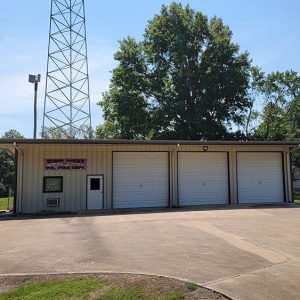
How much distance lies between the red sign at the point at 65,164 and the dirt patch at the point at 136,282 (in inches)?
535

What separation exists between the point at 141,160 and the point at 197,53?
21.0 metres

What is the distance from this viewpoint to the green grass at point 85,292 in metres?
5.79

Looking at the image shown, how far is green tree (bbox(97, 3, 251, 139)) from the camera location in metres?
36.3

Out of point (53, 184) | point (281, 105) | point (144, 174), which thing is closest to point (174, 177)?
point (144, 174)

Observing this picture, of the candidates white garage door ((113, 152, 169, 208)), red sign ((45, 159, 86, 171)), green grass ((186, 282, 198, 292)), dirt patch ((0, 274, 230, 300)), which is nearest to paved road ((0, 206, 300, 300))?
green grass ((186, 282, 198, 292))

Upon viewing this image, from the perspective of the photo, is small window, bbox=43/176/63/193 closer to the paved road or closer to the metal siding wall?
the metal siding wall

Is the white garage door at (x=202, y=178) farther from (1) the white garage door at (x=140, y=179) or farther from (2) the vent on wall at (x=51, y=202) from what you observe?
(2) the vent on wall at (x=51, y=202)

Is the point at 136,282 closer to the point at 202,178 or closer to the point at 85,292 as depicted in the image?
the point at 85,292

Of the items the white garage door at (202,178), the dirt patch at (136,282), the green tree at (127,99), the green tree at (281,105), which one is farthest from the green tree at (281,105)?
the dirt patch at (136,282)

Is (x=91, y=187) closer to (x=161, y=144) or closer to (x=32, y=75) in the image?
(x=161, y=144)

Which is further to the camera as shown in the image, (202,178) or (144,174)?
(202,178)

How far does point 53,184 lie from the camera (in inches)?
792

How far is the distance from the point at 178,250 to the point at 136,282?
2792 mm

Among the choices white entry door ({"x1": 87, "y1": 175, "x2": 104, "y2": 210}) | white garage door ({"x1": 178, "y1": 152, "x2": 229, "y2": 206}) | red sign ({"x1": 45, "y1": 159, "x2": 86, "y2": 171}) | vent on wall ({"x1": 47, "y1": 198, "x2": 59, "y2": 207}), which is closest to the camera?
vent on wall ({"x1": 47, "y1": 198, "x2": 59, "y2": 207})
